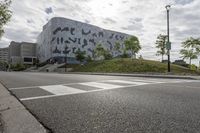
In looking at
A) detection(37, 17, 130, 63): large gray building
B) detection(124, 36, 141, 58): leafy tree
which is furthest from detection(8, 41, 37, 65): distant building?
detection(124, 36, 141, 58): leafy tree

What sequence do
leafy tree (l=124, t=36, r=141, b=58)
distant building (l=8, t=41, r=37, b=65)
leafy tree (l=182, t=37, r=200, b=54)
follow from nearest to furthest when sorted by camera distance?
leafy tree (l=182, t=37, r=200, b=54) < leafy tree (l=124, t=36, r=141, b=58) < distant building (l=8, t=41, r=37, b=65)

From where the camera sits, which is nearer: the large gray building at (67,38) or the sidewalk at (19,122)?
the sidewalk at (19,122)

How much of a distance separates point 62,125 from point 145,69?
1705 inches

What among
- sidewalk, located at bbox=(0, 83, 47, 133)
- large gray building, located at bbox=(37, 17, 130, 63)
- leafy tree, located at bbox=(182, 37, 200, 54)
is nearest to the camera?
sidewalk, located at bbox=(0, 83, 47, 133)

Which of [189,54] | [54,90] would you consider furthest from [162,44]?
[54,90]

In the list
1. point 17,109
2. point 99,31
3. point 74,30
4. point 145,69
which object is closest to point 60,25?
point 74,30

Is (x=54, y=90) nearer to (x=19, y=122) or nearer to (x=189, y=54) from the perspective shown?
(x=19, y=122)

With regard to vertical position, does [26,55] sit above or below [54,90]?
above

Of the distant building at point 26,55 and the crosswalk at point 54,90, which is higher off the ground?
the distant building at point 26,55

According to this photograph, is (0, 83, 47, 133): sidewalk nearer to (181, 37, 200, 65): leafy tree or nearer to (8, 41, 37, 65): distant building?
(181, 37, 200, 65): leafy tree

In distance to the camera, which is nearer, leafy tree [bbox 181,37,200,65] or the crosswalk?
the crosswalk

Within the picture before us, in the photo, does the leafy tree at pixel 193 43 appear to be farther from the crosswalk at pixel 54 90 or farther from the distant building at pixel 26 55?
the distant building at pixel 26 55

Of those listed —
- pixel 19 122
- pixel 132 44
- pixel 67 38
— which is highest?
pixel 67 38

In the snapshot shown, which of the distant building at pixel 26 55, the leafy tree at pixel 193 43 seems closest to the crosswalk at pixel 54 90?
the leafy tree at pixel 193 43
